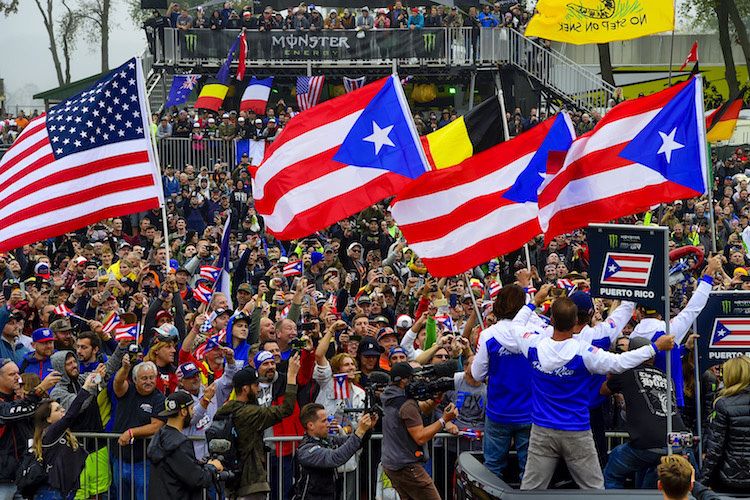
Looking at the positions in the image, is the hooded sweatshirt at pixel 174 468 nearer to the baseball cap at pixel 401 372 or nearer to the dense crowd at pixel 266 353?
the dense crowd at pixel 266 353

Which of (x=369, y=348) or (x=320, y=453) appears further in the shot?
(x=369, y=348)

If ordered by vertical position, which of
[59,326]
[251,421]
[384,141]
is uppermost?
[384,141]

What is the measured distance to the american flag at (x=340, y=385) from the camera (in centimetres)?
947

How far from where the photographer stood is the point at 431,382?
26.5 ft

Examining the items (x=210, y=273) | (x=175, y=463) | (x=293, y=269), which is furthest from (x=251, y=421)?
(x=293, y=269)

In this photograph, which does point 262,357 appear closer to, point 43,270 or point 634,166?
point 634,166

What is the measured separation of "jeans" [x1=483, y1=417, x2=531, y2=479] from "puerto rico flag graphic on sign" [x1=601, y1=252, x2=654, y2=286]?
1.30 m

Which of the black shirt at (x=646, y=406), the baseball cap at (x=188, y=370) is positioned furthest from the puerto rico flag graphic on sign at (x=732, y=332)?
the baseball cap at (x=188, y=370)

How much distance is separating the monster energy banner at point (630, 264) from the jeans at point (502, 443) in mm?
1228

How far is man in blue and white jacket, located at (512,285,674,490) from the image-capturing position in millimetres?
7258

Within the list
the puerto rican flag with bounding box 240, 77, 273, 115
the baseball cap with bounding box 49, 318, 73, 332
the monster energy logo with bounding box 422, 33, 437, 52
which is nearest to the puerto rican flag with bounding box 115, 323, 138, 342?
the baseball cap with bounding box 49, 318, 73, 332

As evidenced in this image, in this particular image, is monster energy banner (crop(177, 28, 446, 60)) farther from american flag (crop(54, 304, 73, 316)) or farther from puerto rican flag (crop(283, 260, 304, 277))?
american flag (crop(54, 304, 73, 316))

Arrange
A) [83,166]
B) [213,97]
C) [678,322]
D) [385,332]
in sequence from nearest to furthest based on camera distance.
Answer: [678,322] < [385,332] < [83,166] < [213,97]

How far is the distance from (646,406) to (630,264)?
1.13 m
